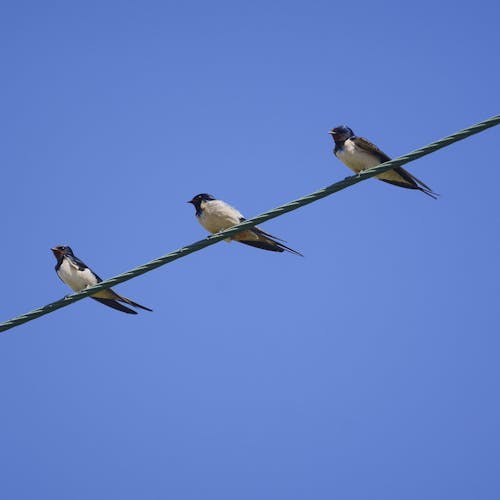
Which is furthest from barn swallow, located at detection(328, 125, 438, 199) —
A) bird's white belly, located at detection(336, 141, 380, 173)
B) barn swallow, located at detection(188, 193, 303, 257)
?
barn swallow, located at detection(188, 193, 303, 257)

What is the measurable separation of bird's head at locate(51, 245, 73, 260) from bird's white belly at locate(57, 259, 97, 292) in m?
0.11

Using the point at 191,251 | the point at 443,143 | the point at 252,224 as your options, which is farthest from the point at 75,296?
the point at 443,143

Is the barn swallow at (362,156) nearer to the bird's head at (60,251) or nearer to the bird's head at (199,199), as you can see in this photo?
the bird's head at (199,199)

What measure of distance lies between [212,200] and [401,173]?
1.60 metres

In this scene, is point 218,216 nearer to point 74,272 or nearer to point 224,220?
point 224,220

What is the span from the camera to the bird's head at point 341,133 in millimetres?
8289

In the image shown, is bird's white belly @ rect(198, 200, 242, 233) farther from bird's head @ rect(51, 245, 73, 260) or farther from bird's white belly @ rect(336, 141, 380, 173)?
bird's head @ rect(51, 245, 73, 260)

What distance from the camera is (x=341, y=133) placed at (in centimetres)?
833

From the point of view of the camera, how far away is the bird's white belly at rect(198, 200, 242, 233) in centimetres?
805

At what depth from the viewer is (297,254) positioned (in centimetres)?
681

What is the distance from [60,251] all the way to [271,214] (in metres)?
3.62

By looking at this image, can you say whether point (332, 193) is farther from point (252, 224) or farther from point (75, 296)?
point (75, 296)

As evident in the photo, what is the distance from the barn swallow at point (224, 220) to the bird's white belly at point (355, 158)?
3.26 feet

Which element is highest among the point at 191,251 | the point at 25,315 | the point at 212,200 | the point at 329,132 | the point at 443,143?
the point at 329,132
